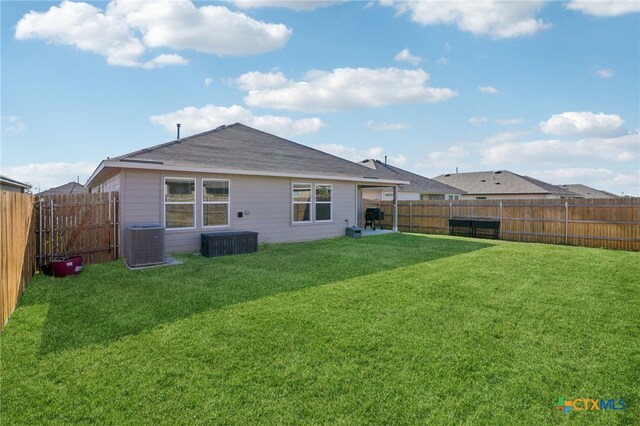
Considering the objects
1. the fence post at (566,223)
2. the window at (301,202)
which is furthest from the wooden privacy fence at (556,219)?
the window at (301,202)

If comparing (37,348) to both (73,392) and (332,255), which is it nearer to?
(73,392)

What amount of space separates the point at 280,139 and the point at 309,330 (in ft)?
39.0

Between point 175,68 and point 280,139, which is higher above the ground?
point 175,68

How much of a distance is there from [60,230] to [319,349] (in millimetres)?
7234

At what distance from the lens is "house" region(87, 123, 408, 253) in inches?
350

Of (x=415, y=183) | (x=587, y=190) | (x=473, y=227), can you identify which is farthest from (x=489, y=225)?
(x=587, y=190)

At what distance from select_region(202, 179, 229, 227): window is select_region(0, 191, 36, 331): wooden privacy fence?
12.9 feet

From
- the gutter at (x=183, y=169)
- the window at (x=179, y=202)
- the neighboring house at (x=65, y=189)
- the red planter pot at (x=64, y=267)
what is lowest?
the red planter pot at (x=64, y=267)

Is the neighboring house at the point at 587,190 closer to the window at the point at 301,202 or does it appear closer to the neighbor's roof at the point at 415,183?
the neighbor's roof at the point at 415,183

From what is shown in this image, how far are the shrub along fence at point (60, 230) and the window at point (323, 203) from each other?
6.66 metres

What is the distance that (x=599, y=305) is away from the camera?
16.8 feet

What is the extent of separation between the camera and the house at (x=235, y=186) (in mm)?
8883

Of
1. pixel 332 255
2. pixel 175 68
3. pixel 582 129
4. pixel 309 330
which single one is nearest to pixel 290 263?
pixel 332 255

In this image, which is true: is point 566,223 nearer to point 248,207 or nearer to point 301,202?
point 301,202
